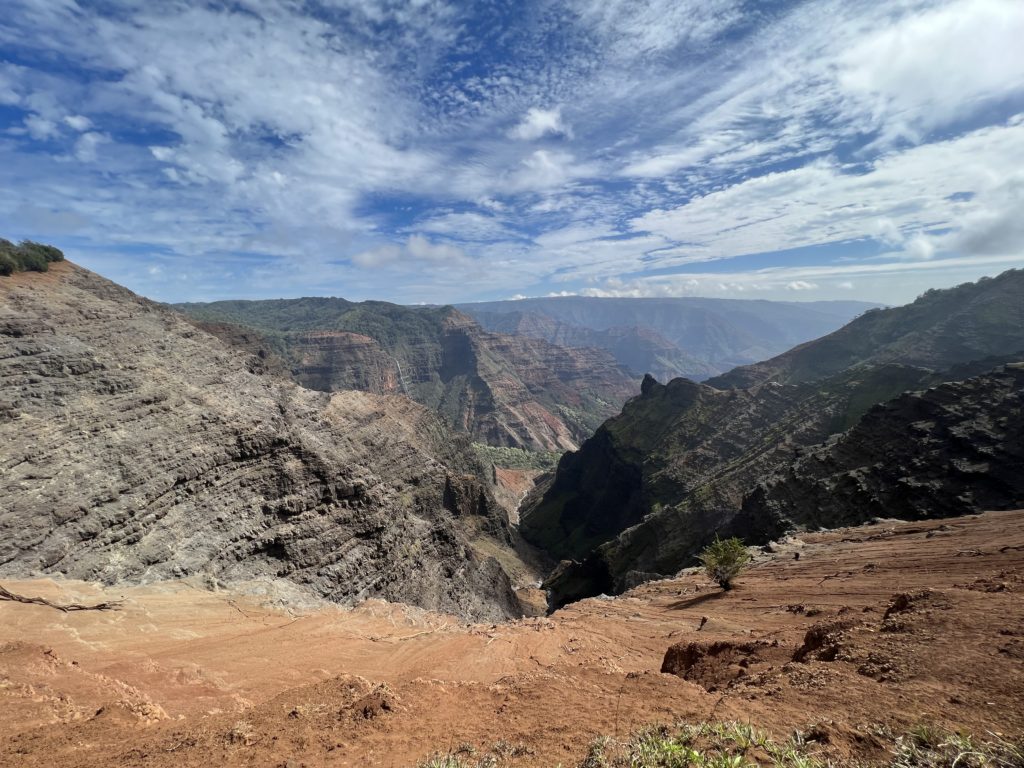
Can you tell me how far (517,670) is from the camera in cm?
1300

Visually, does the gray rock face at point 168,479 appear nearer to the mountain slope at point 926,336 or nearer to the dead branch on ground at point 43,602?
the dead branch on ground at point 43,602

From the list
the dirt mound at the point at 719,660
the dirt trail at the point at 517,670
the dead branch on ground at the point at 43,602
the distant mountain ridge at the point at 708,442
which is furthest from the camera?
the distant mountain ridge at the point at 708,442

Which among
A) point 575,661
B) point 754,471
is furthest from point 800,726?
point 754,471

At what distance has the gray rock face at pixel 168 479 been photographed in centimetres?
1923

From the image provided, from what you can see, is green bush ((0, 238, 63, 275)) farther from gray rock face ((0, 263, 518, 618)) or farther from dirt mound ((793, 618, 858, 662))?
dirt mound ((793, 618, 858, 662))


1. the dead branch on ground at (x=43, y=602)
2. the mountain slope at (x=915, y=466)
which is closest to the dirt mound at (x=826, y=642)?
the dead branch on ground at (x=43, y=602)

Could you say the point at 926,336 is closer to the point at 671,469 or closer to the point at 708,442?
the point at 708,442

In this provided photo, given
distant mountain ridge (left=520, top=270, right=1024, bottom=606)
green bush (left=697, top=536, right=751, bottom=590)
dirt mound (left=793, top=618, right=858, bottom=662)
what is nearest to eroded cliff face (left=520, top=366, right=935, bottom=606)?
distant mountain ridge (left=520, top=270, right=1024, bottom=606)

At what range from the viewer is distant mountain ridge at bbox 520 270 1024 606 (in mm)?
46406

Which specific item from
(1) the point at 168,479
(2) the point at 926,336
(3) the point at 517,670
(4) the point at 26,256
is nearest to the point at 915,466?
(3) the point at 517,670

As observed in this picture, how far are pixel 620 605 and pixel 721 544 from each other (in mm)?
5584

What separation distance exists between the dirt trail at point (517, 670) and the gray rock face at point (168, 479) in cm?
368

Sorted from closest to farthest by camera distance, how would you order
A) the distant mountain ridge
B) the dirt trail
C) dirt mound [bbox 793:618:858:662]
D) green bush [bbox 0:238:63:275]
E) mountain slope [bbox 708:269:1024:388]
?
the dirt trail, dirt mound [bbox 793:618:858:662], green bush [bbox 0:238:63:275], the distant mountain ridge, mountain slope [bbox 708:269:1024:388]

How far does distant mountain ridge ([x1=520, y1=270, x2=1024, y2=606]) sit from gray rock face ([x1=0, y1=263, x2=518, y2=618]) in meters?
15.7
